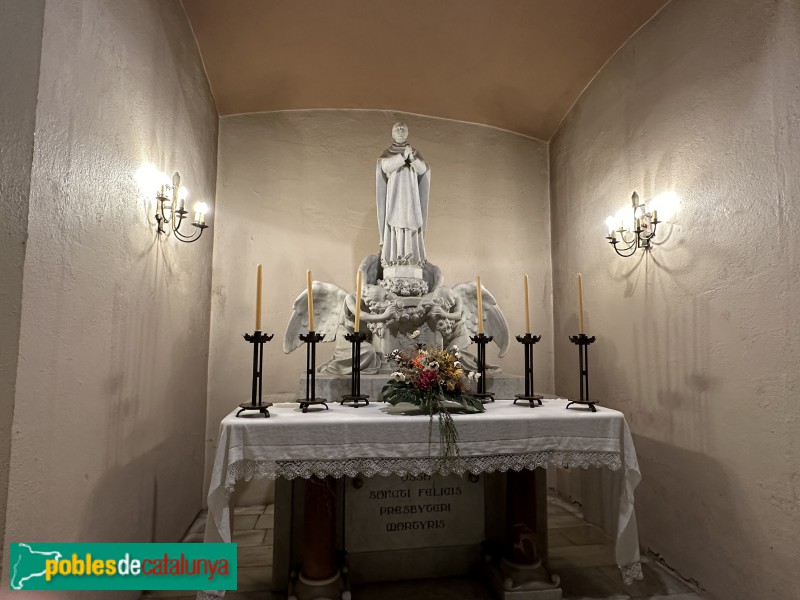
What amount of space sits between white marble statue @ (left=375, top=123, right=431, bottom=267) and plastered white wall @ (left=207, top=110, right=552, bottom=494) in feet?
3.88

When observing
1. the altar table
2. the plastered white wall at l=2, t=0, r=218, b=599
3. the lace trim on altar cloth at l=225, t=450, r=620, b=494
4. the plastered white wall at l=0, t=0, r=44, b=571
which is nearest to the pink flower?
the altar table

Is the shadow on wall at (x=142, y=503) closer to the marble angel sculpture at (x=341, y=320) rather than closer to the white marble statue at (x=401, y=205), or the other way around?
the marble angel sculpture at (x=341, y=320)

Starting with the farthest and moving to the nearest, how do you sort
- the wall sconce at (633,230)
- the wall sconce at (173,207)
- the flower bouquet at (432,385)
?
the wall sconce at (633,230) → the wall sconce at (173,207) → the flower bouquet at (432,385)

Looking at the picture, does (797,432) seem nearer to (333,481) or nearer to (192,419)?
(333,481)

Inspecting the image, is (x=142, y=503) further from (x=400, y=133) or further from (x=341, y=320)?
(x=400, y=133)

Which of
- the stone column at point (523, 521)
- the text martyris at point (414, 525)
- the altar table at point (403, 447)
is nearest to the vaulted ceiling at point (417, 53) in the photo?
the altar table at point (403, 447)

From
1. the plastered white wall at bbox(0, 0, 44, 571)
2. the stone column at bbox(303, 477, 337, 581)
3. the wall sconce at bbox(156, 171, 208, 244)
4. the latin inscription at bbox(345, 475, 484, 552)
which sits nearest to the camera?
the plastered white wall at bbox(0, 0, 44, 571)

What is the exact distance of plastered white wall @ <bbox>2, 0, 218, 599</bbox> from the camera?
5.50ft

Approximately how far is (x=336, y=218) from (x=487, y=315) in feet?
6.39

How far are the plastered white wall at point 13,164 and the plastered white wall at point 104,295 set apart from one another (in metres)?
0.03

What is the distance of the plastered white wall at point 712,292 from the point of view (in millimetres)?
2307

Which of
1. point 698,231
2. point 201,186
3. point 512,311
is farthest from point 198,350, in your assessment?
point 698,231

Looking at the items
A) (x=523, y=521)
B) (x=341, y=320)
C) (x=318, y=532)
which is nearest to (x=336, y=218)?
(x=341, y=320)

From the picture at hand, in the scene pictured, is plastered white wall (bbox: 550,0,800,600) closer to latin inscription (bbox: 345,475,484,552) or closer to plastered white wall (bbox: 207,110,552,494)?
plastered white wall (bbox: 207,110,552,494)
